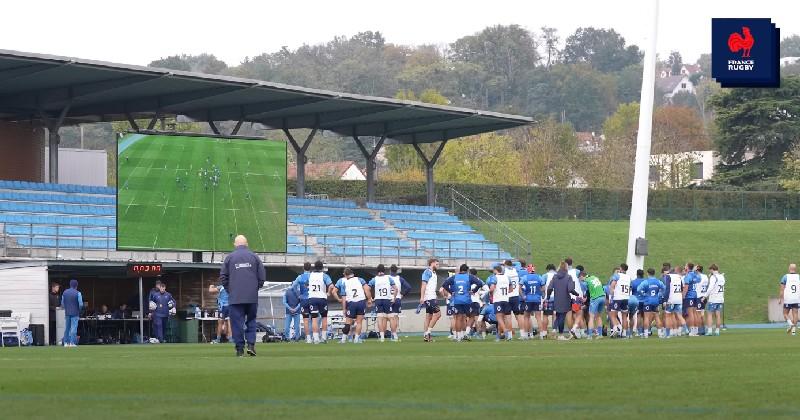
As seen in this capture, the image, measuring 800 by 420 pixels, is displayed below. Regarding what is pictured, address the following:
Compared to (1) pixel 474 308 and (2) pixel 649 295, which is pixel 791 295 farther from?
(1) pixel 474 308

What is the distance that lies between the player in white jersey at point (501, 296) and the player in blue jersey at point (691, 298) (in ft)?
15.8

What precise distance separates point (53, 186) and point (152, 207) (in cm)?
632

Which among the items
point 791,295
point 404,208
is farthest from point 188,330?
point 404,208

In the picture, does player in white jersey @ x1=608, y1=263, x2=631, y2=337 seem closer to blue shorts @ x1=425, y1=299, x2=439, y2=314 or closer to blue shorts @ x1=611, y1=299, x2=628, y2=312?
blue shorts @ x1=611, y1=299, x2=628, y2=312

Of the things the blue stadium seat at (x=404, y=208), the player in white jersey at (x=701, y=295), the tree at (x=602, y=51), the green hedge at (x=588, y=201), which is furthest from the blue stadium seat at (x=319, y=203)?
the tree at (x=602, y=51)

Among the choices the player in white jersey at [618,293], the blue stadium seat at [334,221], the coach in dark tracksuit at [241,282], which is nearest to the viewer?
the coach in dark tracksuit at [241,282]

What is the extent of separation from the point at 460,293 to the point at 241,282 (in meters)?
11.7

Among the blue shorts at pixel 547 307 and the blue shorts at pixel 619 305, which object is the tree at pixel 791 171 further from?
the blue shorts at pixel 547 307

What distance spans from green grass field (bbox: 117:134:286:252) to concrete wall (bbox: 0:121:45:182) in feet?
45.1

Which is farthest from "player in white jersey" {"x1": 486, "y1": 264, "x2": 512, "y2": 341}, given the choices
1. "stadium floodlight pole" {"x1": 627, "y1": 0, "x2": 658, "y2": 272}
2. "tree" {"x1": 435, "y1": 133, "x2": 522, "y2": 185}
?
"tree" {"x1": 435, "y1": 133, "x2": 522, "y2": 185}

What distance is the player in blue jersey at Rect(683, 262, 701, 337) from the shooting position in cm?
3362

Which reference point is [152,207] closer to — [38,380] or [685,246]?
[38,380]

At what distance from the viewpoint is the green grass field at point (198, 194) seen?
35312 mm

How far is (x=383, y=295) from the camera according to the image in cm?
3081
